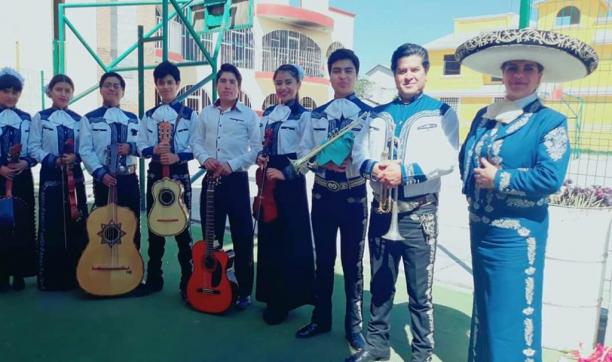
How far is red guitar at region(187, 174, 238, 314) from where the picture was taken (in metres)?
3.77

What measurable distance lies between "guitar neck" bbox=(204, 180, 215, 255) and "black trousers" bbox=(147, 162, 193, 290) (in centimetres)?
28

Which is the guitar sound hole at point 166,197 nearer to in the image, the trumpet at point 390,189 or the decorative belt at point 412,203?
the trumpet at point 390,189

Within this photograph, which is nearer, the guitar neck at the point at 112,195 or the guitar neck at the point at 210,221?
the guitar neck at the point at 210,221

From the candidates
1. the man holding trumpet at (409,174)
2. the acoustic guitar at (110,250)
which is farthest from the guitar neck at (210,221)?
the man holding trumpet at (409,174)

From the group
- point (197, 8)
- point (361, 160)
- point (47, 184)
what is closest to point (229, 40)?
point (197, 8)

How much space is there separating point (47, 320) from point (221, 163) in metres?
1.65

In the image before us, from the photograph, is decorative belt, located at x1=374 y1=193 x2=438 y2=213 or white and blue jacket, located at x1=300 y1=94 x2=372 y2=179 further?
white and blue jacket, located at x1=300 y1=94 x2=372 y2=179

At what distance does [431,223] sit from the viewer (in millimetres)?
2809

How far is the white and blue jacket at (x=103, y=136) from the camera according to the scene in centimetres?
398

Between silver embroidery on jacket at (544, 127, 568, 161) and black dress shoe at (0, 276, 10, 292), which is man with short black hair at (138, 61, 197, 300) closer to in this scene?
black dress shoe at (0, 276, 10, 292)

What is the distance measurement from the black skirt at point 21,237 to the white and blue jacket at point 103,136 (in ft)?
1.80

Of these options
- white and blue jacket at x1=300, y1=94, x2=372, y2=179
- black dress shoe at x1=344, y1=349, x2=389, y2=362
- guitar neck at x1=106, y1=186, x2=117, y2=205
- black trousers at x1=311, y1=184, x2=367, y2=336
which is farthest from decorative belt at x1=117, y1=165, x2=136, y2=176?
black dress shoe at x1=344, y1=349, x2=389, y2=362

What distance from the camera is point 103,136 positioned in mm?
4062

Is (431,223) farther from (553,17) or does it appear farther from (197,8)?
(197,8)
